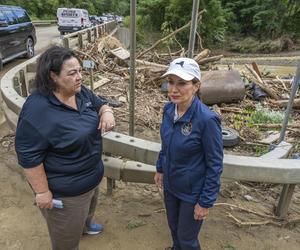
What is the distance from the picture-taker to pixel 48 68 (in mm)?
2207

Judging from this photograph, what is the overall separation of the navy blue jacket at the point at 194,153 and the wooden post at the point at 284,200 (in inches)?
49.1

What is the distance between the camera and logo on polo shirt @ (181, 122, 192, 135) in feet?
7.31

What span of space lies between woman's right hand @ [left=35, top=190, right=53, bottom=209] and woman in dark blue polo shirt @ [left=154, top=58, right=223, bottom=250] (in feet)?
2.81

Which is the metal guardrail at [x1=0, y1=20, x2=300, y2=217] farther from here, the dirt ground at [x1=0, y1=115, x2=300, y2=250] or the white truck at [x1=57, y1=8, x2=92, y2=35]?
the white truck at [x1=57, y1=8, x2=92, y2=35]

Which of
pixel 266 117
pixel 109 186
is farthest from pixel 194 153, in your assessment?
pixel 266 117

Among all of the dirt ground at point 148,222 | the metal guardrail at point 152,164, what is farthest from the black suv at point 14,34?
the dirt ground at point 148,222

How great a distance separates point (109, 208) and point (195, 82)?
1907mm

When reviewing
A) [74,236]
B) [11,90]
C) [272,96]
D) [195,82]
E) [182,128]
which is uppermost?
[195,82]

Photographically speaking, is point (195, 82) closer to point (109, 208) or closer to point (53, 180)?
point (53, 180)

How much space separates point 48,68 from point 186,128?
101cm

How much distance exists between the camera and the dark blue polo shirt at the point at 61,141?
2.14 metres

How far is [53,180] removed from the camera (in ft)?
7.61

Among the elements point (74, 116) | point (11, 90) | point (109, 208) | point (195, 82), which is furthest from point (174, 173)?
point (11, 90)

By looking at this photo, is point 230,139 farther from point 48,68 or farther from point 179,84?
point 48,68
